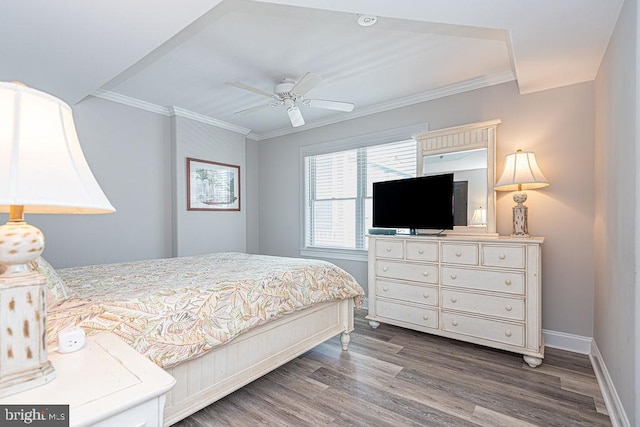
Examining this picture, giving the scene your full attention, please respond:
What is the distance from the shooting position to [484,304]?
8.96 feet

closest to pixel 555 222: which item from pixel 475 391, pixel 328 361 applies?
pixel 475 391

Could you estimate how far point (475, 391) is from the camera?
2156 mm

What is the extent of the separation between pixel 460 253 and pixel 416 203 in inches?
25.8

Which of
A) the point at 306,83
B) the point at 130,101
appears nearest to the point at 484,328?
the point at 306,83

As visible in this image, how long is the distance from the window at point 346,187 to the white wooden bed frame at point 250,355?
156 centimetres

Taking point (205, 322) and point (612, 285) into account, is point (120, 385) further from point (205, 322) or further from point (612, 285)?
point (612, 285)

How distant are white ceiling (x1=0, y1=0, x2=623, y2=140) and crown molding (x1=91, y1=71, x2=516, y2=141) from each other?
17 mm

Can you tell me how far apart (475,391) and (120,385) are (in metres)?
2.17

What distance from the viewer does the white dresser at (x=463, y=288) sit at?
2537 millimetres

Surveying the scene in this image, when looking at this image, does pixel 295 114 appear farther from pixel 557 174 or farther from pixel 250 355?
pixel 557 174

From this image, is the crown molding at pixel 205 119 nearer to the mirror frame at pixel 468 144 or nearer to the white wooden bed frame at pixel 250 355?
the mirror frame at pixel 468 144

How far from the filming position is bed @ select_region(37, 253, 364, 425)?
149 centimetres

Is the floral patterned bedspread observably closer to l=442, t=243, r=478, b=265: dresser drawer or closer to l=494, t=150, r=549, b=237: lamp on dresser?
l=442, t=243, r=478, b=265: dresser drawer

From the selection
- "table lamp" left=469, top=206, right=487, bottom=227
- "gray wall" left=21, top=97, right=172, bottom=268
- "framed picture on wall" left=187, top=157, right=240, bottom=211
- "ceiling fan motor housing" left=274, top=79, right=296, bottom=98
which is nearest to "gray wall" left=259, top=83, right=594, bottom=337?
"table lamp" left=469, top=206, right=487, bottom=227
